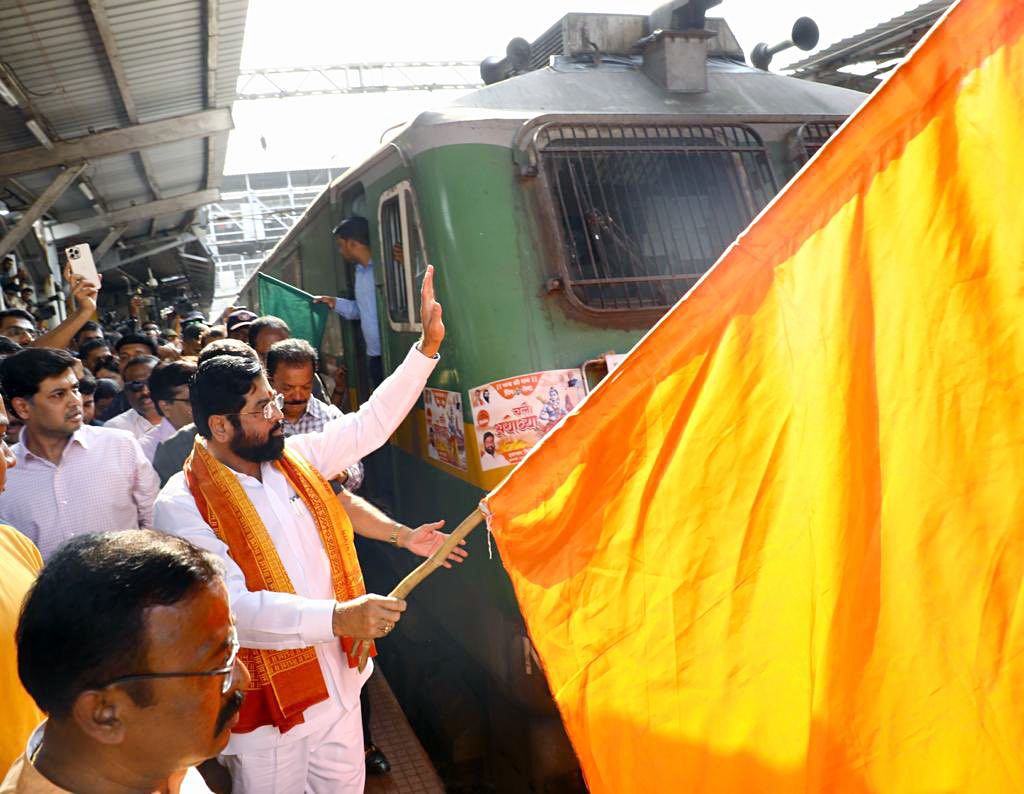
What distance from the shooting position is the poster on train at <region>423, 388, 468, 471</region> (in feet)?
12.9

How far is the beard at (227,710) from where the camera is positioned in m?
1.47

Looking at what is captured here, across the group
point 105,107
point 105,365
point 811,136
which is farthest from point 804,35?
point 105,107

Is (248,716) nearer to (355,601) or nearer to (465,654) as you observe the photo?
(355,601)

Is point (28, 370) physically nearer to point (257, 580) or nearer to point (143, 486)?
point (143, 486)

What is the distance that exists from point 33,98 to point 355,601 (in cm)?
866

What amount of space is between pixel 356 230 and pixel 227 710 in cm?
374

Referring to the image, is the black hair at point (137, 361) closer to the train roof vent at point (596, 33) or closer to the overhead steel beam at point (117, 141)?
the train roof vent at point (596, 33)

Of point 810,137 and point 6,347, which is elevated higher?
point 810,137

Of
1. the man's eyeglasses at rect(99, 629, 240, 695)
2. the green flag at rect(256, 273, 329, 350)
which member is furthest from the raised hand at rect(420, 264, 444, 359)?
the green flag at rect(256, 273, 329, 350)

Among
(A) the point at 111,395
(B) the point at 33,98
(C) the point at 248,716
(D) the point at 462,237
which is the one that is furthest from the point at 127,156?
(C) the point at 248,716

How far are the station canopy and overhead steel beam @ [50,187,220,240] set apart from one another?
0.03 m

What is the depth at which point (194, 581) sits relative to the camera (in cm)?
145

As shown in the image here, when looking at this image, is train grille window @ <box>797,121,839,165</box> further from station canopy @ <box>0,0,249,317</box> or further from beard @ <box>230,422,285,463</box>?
station canopy @ <box>0,0,249,317</box>

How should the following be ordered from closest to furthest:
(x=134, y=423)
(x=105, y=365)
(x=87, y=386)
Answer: (x=134, y=423) → (x=87, y=386) → (x=105, y=365)
